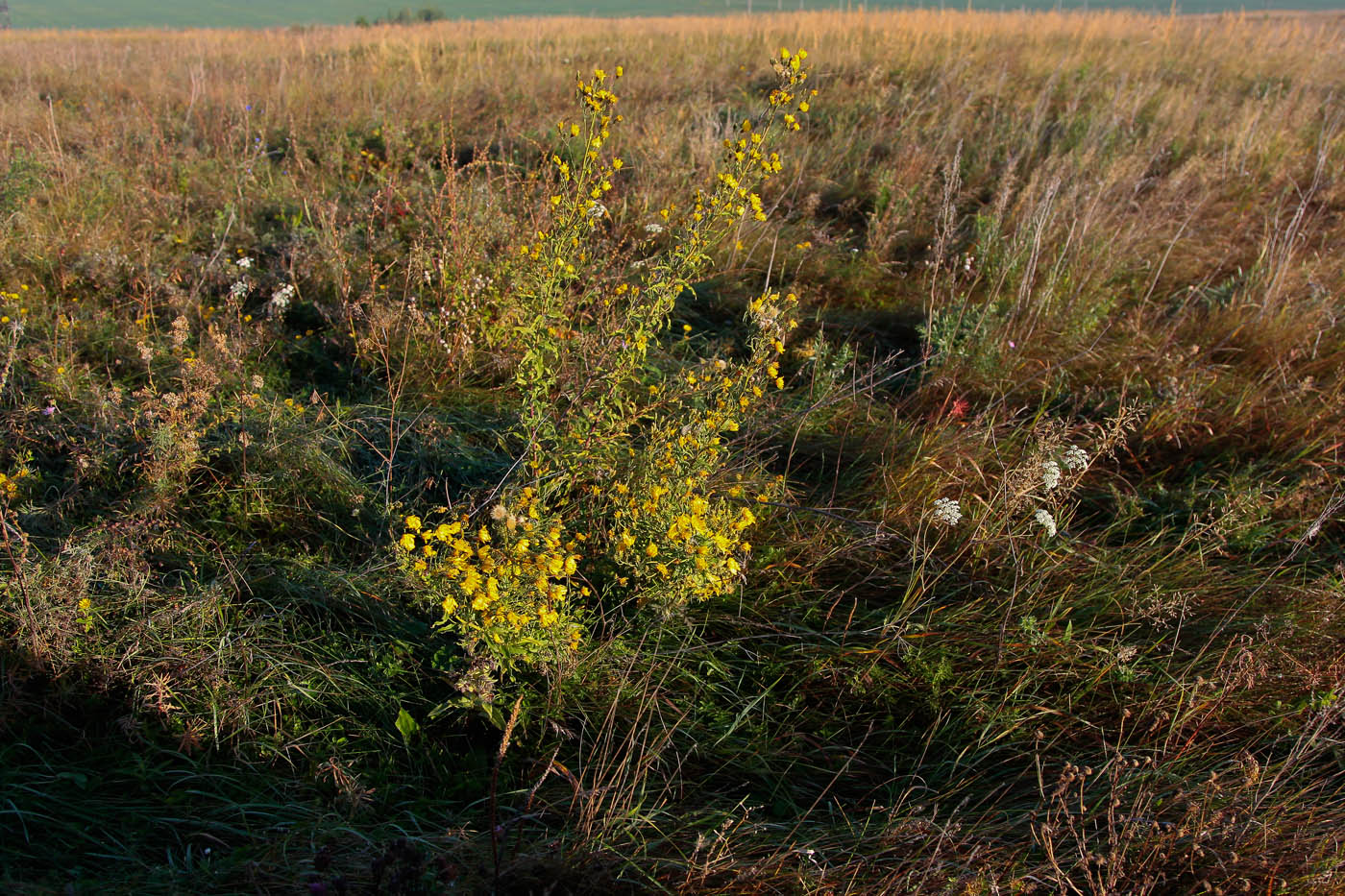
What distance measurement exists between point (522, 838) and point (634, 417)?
1.17m

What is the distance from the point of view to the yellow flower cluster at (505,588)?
1.82 meters

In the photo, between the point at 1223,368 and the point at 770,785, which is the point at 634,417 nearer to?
the point at 770,785

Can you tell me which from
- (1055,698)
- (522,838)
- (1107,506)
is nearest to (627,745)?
(522,838)

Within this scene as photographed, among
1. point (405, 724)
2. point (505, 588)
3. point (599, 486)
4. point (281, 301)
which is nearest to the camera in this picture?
point (505, 588)

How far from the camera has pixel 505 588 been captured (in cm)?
187

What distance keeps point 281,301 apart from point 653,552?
8.25 ft

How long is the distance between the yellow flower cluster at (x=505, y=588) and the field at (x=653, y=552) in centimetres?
1

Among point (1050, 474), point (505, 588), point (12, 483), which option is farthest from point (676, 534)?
point (12, 483)

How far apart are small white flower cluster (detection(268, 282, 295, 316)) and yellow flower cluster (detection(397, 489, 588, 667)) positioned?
7.14ft

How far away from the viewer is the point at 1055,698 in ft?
6.97

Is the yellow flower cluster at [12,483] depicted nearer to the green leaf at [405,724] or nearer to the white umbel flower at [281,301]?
the white umbel flower at [281,301]

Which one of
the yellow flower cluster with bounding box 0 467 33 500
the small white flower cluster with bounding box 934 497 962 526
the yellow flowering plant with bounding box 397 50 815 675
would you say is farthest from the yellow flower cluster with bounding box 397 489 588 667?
the yellow flower cluster with bounding box 0 467 33 500

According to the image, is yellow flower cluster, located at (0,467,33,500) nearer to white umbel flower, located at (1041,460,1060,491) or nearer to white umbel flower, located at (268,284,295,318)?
white umbel flower, located at (268,284,295,318)

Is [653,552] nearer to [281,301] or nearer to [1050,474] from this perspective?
[1050,474]
